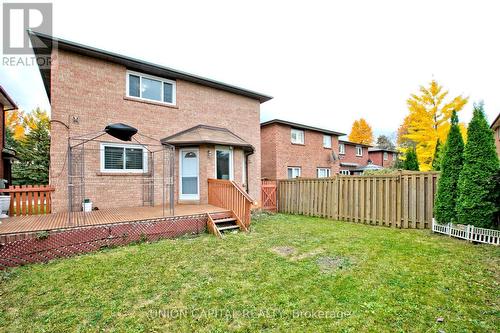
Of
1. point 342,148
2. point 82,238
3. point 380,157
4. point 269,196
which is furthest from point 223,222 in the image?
point 380,157

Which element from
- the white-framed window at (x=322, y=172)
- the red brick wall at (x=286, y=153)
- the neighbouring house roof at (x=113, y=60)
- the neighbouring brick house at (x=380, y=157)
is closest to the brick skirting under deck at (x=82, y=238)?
the neighbouring house roof at (x=113, y=60)

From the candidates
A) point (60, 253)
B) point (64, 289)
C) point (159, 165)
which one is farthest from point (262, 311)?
point (159, 165)

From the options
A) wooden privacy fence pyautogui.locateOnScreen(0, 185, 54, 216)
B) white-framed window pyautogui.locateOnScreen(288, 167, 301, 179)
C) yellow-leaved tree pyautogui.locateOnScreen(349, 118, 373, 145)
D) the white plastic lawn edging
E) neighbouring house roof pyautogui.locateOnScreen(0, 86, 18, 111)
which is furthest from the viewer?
yellow-leaved tree pyautogui.locateOnScreen(349, 118, 373, 145)

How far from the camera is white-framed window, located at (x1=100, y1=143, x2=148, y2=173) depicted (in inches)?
359

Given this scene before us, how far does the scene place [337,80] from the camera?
2572cm

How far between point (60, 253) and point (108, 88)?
6.53m

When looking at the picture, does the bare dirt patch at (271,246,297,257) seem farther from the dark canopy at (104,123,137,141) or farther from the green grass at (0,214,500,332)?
the dark canopy at (104,123,137,141)

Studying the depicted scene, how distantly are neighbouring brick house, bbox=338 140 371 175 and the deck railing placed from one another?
18.9 meters

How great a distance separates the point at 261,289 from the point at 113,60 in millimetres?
10150

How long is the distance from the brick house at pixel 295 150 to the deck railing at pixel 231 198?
8313mm

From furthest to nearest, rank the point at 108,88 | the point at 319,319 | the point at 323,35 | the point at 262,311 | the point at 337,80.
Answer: the point at 337,80 → the point at 323,35 → the point at 108,88 → the point at 262,311 → the point at 319,319

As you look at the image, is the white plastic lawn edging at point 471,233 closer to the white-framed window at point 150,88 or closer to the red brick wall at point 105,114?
the red brick wall at point 105,114

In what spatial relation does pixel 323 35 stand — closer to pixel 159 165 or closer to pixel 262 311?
pixel 159 165

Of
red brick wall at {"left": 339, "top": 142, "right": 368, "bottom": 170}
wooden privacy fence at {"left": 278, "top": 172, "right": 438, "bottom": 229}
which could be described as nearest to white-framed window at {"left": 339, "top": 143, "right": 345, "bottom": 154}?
red brick wall at {"left": 339, "top": 142, "right": 368, "bottom": 170}
